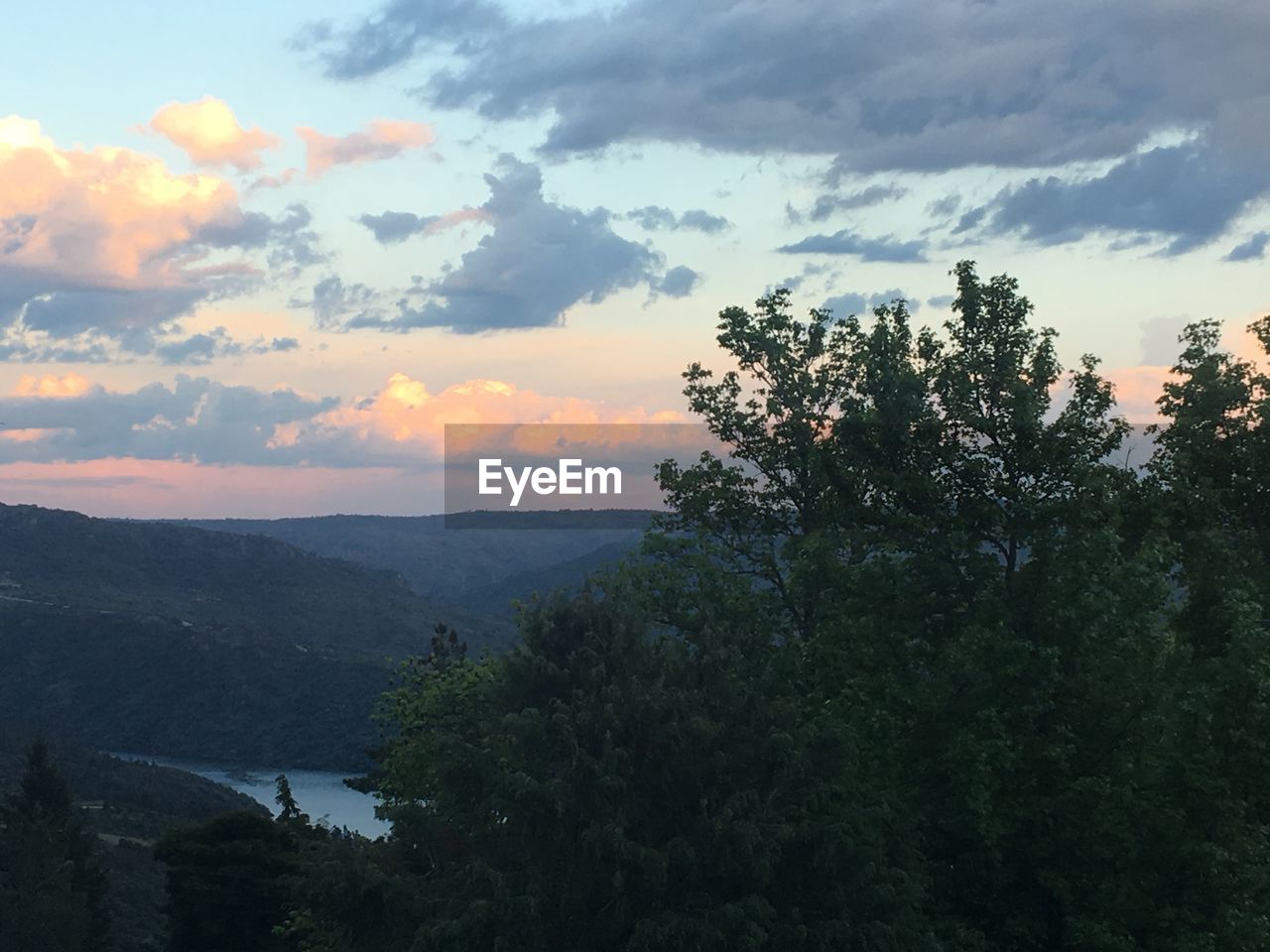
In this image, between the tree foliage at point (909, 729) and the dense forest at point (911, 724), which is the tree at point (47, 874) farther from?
the tree foliage at point (909, 729)

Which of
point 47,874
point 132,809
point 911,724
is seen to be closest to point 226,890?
point 47,874

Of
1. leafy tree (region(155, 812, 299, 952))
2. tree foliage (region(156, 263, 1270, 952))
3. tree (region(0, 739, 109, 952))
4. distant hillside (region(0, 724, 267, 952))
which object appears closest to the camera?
tree foliage (region(156, 263, 1270, 952))

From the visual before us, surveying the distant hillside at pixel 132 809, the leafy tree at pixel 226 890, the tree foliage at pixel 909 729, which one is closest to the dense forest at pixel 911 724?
the tree foliage at pixel 909 729

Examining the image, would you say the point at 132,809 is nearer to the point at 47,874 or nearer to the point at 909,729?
the point at 47,874

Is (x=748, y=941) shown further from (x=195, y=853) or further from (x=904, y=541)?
(x=195, y=853)

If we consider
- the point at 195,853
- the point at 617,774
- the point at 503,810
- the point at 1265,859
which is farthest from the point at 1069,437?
the point at 195,853

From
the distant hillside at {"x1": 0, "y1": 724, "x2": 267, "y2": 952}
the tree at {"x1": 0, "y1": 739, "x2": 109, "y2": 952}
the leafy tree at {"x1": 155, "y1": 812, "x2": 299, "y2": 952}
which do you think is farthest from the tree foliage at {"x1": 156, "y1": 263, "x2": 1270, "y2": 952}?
the distant hillside at {"x1": 0, "y1": 724, "x2": 267, "y2": 952}

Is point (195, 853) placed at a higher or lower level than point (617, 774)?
lower

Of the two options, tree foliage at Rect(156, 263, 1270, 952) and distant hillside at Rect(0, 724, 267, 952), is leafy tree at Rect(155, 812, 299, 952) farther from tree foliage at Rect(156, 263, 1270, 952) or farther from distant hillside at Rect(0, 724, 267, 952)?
tree foliage at Rect(156, 263, 1270, 952)

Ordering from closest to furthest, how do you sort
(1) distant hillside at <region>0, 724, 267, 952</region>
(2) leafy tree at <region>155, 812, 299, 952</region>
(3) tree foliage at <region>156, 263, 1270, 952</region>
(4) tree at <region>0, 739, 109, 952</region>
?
(3) tree foliage at <region>156, 263, 1270, 952</region> < (2) leafy tree at <region>155, 812, 299, 952</region> < (4) tree at <region>0, 739, 109, 952</region> < (1) distant hillside at <region>0, 724, 267, 952</region>
